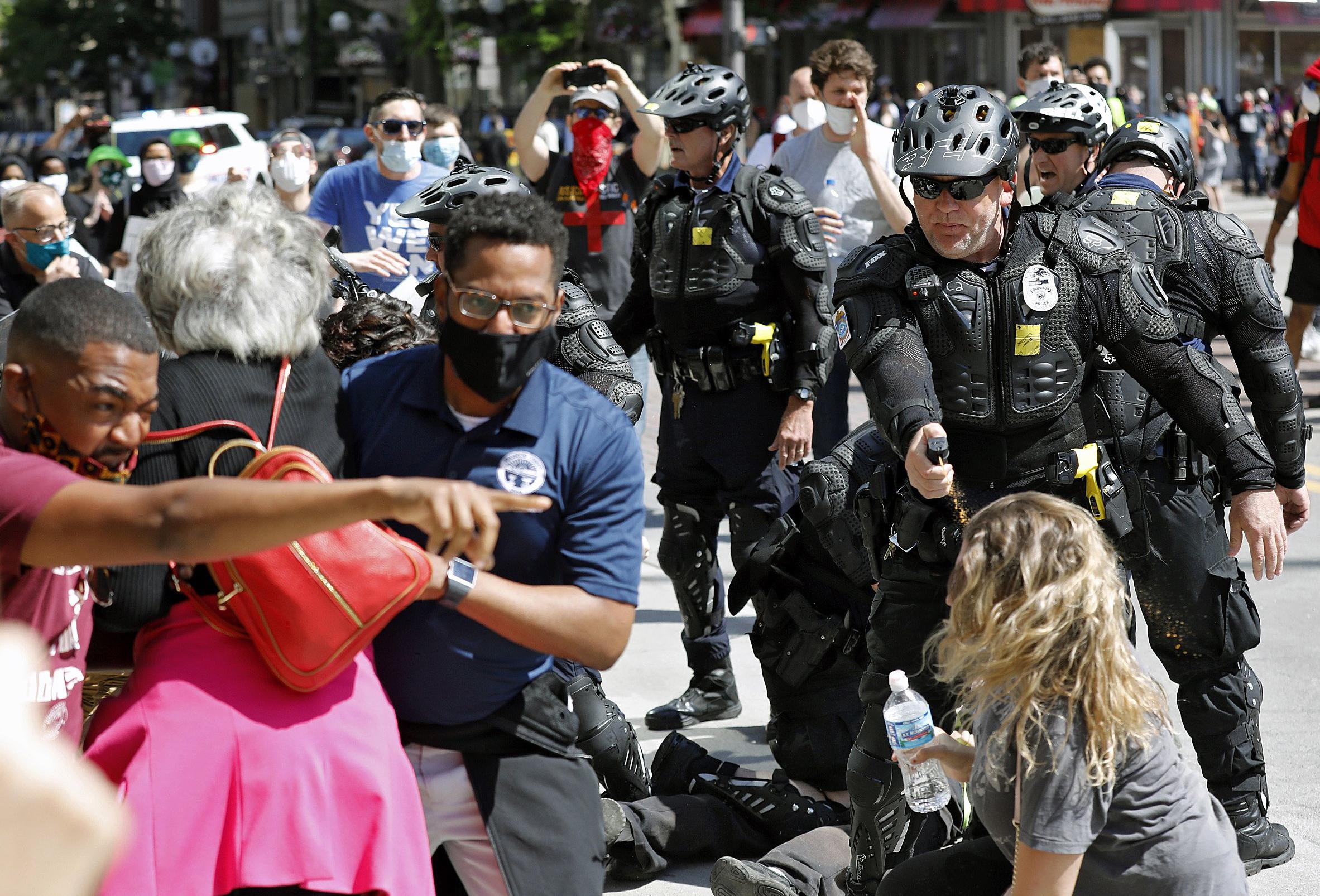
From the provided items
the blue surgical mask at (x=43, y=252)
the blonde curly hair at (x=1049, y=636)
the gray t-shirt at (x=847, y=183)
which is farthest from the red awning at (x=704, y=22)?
the blonde curly hair at (x=1049, y=636)

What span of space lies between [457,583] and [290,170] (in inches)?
242

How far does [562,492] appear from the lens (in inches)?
101

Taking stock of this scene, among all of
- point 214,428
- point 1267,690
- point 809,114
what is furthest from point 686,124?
point 809,114

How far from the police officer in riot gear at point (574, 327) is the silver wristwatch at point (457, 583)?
214 centimetres

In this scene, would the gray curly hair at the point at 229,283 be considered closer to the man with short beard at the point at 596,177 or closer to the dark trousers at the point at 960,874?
the dark trousers at the point at 960,874

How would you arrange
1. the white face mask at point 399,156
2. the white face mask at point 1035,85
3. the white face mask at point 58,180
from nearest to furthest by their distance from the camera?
the white face mask at point 399,156 < the white face mask at point 1035,85 < the white face mask at point 58,180

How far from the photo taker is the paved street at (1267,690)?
14.0 ft

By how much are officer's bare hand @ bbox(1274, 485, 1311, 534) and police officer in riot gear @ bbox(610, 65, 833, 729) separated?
1.68 metres


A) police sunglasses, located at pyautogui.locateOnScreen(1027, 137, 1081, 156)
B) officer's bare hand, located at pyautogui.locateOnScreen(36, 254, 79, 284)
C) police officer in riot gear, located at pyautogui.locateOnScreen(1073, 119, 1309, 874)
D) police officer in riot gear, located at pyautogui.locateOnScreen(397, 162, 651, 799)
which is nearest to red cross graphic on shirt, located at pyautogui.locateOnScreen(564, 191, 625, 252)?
officer's bare hand, located at pyautogui.locateOnScreen(36, 254, 79, 284)

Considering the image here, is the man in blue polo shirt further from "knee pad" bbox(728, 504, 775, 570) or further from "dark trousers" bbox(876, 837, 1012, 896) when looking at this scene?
"knee pad" bbox(728, 504, 775, 570)

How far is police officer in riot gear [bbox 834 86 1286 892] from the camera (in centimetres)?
377

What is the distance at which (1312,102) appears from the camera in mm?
9945

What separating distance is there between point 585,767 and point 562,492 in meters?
0.52

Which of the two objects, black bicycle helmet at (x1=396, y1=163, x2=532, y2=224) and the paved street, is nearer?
the paved street
